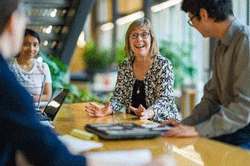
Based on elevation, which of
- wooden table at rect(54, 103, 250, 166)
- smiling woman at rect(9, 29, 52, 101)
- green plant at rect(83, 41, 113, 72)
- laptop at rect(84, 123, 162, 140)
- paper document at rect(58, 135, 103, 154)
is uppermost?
smiling woman at rect(9, 29, 52, 101)

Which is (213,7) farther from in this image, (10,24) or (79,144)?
(10,24)

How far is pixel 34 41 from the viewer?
4223mm

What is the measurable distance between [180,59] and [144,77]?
473 cm

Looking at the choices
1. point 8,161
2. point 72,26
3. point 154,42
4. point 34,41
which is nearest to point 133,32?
point 154,42

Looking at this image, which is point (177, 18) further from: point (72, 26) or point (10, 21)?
point (10, 21)

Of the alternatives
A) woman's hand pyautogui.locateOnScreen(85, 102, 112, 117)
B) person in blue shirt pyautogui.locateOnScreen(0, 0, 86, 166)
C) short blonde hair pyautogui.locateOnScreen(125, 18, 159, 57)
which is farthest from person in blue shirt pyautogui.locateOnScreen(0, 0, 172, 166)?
short blonde hair pyautogui.locateOnScreen(125, 18, 159, 57)

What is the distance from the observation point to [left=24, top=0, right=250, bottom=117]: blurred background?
251 inches

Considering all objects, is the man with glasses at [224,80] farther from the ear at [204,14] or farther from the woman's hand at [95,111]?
the woman's hand at [95,111]

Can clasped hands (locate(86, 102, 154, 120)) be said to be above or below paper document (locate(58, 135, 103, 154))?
below

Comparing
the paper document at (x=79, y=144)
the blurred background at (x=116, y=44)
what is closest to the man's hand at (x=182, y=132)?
the paper document at (x=79, y=144)

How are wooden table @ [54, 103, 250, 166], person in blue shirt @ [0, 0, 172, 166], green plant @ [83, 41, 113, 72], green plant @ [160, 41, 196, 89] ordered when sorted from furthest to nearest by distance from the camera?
1. green plant @ [83, 41, 113, 72]
2. green plant @ [160, 41, 196, 89]
3. wooden table @ [54, 103, 250, 166]
4. person in blue shirt @ [0, 0, 172, 166]

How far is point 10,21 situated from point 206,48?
717 cm

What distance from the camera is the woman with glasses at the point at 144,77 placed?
3402 mm

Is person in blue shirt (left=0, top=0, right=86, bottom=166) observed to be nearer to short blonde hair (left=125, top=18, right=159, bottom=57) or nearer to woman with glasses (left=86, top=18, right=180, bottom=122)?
woman with glasses (left=86, top=18, right=180, bottom=122)
